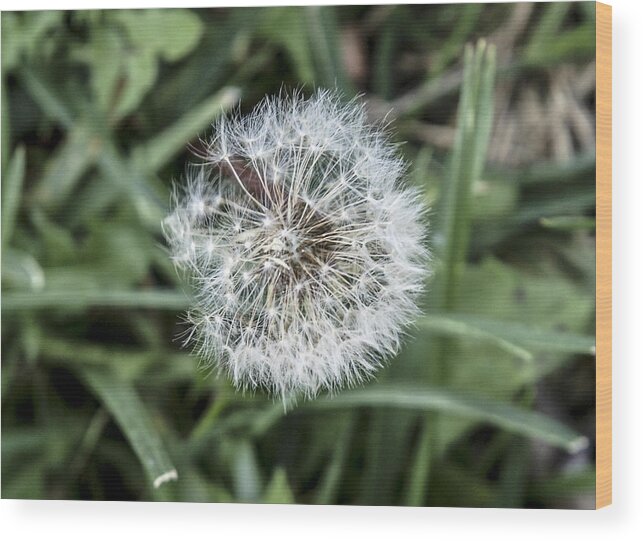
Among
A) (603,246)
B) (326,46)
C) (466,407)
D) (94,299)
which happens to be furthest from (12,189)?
(603,246)

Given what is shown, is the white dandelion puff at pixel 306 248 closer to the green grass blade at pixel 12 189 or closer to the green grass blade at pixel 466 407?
the green grass blade at pixel 466 407

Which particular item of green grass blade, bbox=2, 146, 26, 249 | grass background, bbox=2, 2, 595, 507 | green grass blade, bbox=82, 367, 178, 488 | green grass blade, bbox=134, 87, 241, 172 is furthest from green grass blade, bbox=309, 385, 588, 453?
green grass blade, bbox=2, 146, 26, 249

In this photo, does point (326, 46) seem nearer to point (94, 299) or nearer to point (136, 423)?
point (94, 299)

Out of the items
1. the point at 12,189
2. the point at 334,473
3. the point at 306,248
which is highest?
the point at 12,189

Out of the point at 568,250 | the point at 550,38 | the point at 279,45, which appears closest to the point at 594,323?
the point at 568,250

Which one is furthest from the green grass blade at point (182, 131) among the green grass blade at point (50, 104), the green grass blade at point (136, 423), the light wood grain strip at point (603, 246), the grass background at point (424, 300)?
the light wood grain strip at point (603, 246)

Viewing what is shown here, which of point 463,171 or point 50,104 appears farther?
point 50,104

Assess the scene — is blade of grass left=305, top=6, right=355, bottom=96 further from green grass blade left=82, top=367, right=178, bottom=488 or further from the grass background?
green grass blade left=82, top=367, right=178, bottom=488
